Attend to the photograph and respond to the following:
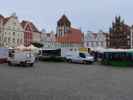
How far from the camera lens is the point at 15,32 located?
89.4 m

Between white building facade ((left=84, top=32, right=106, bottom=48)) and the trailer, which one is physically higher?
white building facade ((left=84, top=32, right=106, bottom=48))

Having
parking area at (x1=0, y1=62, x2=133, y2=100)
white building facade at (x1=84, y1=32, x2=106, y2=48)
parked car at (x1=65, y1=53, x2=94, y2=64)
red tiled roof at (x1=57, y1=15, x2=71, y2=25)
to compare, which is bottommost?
parking area at (x1=0, y1=62, x2=133, y2=100)

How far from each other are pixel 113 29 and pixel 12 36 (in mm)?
32146

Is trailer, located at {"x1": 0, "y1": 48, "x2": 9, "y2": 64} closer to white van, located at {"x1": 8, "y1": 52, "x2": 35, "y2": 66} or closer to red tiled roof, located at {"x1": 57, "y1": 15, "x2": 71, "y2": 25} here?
white van, located at {"x1": 8, "y1": 52, "x2": 35, "y2": 66}

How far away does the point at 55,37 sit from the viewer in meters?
109

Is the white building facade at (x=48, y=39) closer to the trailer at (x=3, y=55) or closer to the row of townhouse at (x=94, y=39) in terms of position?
the row of townhouse at (x=94, y=39)

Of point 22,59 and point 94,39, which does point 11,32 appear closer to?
point 94,39

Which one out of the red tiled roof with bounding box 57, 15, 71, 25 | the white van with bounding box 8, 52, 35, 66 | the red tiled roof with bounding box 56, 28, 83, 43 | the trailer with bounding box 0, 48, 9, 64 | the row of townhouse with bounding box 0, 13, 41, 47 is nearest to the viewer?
the white van with bounding box 8, 52, 35, 66

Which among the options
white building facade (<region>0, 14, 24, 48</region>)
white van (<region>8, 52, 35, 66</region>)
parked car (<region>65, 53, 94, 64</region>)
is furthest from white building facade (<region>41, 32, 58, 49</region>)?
white van (<region>8, 52, 35, 66</region>)

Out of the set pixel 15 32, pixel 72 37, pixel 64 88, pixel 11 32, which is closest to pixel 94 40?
pixel 72 37

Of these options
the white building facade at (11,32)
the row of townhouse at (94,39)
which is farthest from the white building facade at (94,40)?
the white building facade at (11,32)

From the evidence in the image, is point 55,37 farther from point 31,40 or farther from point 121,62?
point 121,62

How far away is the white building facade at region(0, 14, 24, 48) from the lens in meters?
83.9

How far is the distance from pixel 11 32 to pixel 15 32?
1.76m
